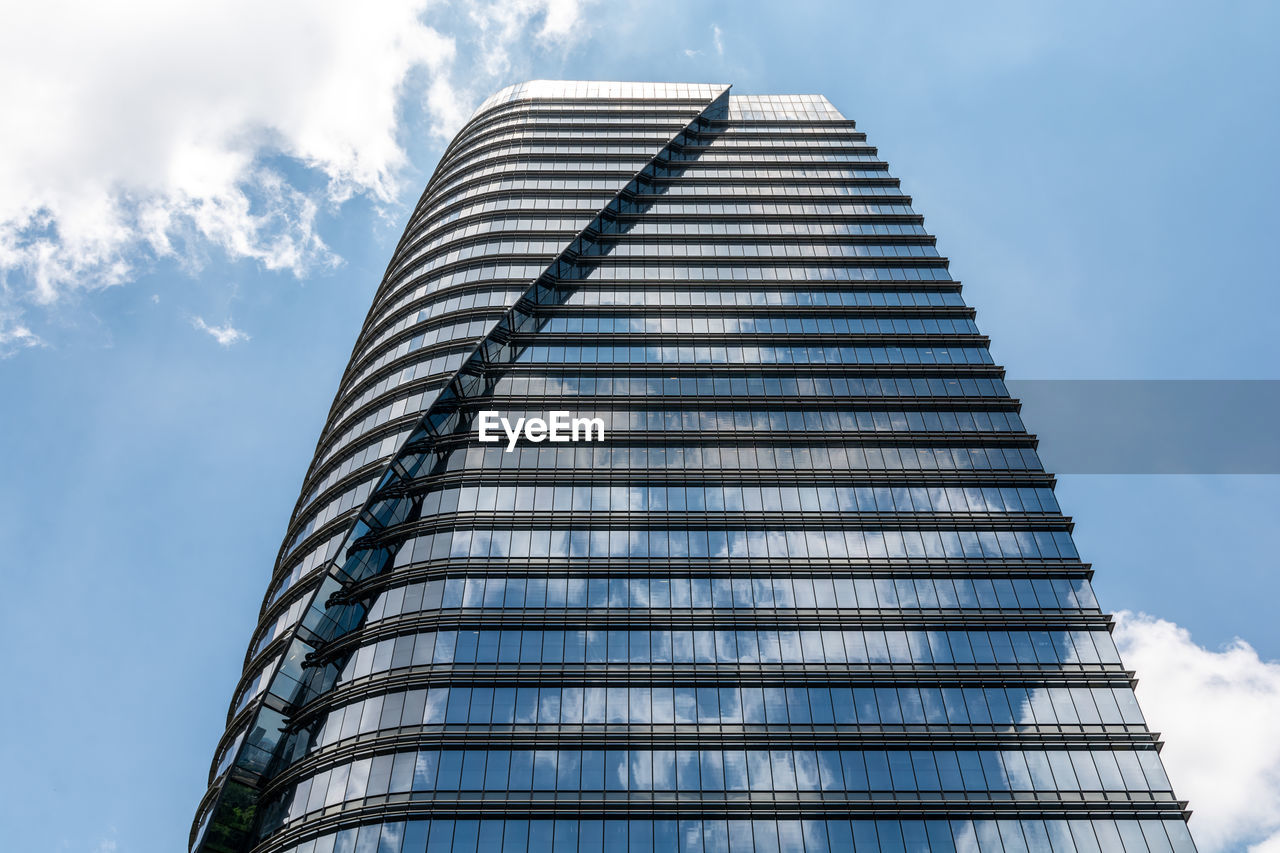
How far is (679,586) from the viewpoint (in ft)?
137

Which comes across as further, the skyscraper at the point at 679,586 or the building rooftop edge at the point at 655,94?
the building rooftop edge at the point at 655,94

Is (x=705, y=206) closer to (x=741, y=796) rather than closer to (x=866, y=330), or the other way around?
(x=866, y=330)

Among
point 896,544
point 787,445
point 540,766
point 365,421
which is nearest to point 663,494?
point 787,445

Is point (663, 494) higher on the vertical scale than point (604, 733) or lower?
higher

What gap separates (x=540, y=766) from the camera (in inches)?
1400

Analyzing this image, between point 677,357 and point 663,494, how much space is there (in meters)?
11.0

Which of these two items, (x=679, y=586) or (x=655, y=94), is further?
(x=655, y=94)

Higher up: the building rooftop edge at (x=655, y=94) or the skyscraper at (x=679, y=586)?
the building rooftop edge at (x=655, y=94)

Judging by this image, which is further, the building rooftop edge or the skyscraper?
the building rooftop edge

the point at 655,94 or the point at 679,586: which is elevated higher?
the point at 655,94

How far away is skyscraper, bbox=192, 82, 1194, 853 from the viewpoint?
34.9 m

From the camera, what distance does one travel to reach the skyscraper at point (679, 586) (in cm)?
3488

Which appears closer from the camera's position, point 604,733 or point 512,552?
point 604,733

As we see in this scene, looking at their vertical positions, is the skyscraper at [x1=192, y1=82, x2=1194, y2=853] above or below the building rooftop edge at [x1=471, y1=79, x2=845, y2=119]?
below
